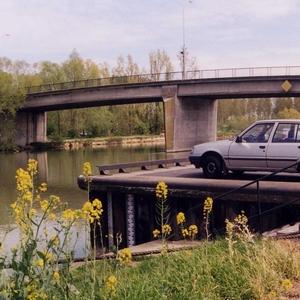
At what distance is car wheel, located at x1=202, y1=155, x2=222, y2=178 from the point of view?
14.2 metres

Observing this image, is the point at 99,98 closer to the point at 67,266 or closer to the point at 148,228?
the point at 148,228

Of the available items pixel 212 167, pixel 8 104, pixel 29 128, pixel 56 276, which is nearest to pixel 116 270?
pixel 56 276

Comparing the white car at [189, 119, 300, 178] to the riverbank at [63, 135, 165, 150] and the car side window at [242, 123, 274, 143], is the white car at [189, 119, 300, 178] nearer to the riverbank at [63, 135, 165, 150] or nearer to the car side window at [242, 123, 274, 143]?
the car side window at [242, 123, 274, 143]

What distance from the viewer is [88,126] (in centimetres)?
8094

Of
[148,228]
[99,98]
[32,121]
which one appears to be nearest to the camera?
[148,228]

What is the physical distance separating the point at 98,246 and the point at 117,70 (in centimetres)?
7157

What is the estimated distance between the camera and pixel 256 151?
13.6m

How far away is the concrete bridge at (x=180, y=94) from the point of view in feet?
161

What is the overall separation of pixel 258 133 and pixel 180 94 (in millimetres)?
40189

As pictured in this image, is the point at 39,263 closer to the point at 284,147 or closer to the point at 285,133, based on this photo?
the point at 284,147

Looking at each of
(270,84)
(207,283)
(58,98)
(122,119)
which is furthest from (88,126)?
(207,283)

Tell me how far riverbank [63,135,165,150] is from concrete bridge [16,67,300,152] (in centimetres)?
767

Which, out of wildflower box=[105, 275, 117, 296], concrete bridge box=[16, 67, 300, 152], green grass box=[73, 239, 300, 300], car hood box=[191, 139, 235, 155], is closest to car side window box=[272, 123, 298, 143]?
car hood box=[191, 139, 235, 155]

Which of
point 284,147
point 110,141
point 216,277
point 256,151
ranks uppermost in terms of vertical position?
point 284,147
